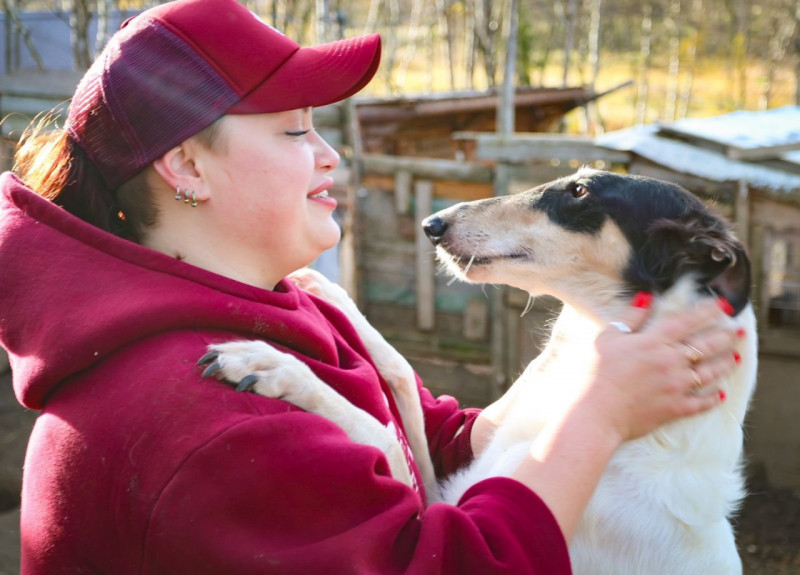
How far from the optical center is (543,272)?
2.29 metres

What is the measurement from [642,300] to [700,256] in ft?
0.60

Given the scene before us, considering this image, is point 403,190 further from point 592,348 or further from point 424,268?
point 592,348

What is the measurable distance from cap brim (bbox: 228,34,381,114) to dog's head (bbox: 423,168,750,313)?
2.65ft

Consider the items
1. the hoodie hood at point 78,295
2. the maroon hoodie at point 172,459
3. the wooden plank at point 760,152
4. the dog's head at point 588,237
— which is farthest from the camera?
the wooden plank at point 760,152

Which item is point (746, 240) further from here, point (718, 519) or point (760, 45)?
point (760, 45)

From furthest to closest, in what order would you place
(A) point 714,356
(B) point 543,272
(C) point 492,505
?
1. (B) point 543,272
2. (A) point 714,356
3. (C) point 492,505

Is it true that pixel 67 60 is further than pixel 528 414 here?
Yes

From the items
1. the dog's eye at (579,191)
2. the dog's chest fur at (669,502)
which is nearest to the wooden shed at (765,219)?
the dog's eye at (579,191)

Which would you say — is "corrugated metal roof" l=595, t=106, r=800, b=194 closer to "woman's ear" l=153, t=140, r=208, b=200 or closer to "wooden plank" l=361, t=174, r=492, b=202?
"wooden plank" l=361, t=174, r=492, b=202

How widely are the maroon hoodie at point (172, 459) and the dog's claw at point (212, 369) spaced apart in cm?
1

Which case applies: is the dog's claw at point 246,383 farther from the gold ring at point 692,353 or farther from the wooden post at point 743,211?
the wooden post at point 743,211

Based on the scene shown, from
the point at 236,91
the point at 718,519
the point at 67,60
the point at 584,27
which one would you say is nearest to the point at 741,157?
the point at 718,519

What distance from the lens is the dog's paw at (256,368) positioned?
1353 millimetres

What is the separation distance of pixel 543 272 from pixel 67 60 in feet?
39.2
